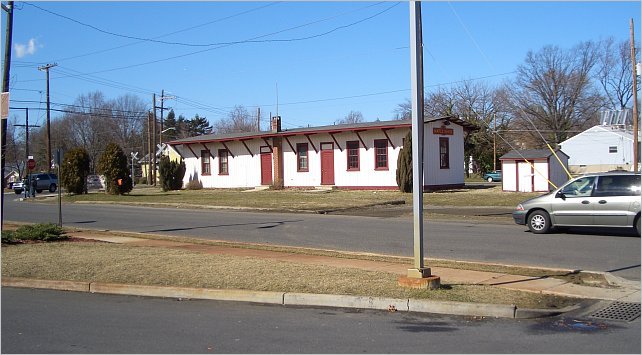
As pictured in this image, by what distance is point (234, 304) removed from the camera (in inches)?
355

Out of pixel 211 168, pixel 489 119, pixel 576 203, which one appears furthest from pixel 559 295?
pixel 489 119

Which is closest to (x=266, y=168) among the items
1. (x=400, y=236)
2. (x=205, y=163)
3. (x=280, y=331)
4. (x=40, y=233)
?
(x=205, y=163)

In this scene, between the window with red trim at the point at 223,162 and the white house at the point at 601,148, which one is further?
the white house at the point at 601,148

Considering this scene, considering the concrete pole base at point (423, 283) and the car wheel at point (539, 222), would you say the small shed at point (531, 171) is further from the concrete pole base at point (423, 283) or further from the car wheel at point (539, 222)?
the concrete pole base at point (423, 283)

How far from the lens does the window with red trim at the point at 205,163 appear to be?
160 feet

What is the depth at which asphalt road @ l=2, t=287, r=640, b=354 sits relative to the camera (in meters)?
6.45

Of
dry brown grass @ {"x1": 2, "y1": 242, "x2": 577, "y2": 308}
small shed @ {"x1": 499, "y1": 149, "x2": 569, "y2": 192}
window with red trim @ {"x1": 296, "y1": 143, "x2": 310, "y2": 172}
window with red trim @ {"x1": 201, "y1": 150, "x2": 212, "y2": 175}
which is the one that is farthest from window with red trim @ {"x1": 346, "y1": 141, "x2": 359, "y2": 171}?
dry brown grass @ {"x1": 2, "y1": 242, "x2": 577, "y2": 308}

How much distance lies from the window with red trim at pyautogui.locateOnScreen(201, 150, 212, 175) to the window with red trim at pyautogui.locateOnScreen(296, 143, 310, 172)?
31.0 ft

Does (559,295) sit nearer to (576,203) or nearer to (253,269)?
(253,269)

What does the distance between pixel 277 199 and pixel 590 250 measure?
21.7 m

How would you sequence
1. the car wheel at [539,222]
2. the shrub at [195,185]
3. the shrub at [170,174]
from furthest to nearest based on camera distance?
1. the shrub at [195,185]
2. the shrub at [170,174]
3. the car wheel at [539,222]

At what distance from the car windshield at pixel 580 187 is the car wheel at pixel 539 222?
0.83 meters

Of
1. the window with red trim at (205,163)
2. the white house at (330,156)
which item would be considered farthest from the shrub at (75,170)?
the window with red trim at (205,163)

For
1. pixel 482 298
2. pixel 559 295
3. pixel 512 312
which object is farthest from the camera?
pixel 559 295
